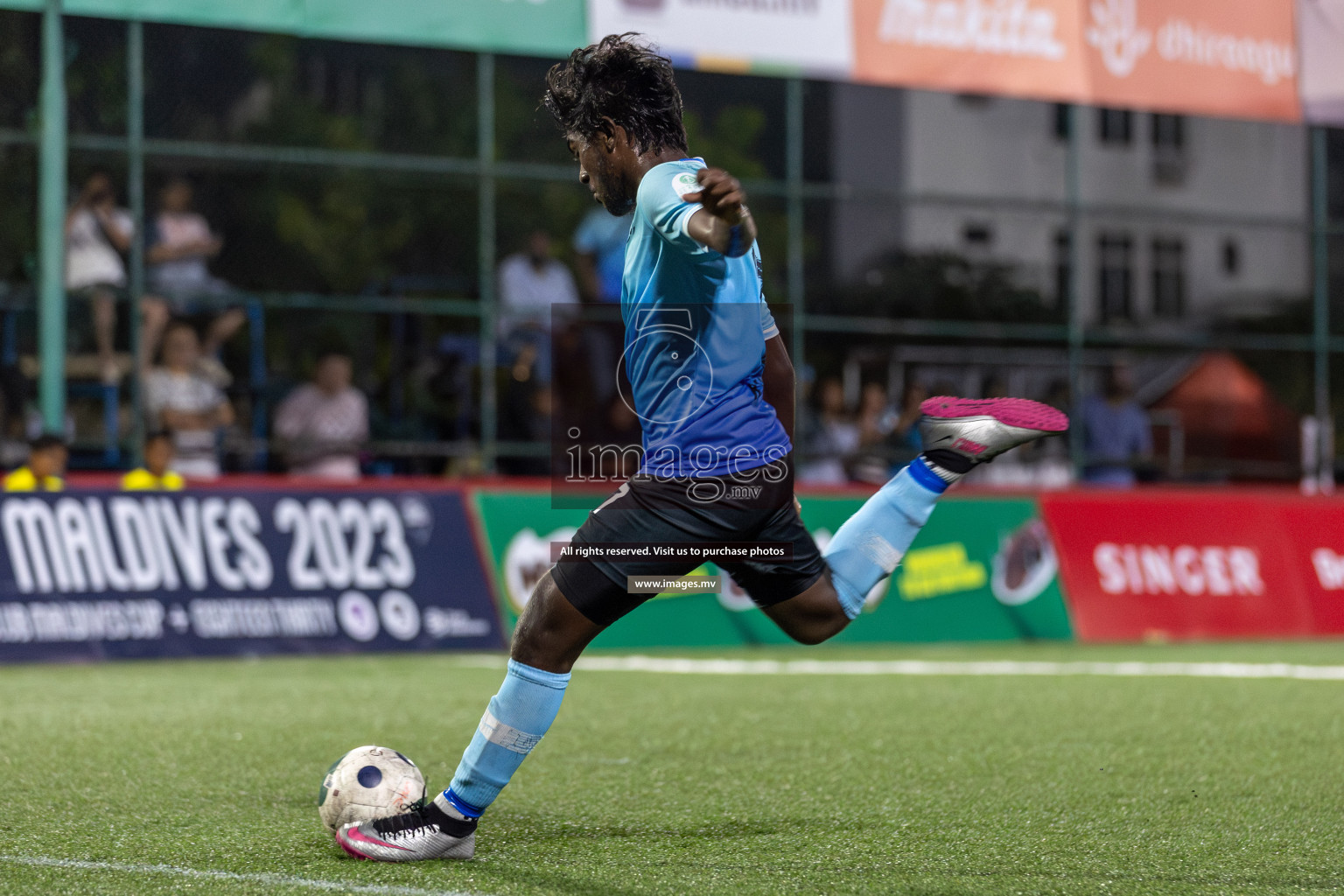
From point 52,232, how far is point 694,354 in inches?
359

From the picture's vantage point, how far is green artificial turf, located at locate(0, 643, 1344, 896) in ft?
15.6

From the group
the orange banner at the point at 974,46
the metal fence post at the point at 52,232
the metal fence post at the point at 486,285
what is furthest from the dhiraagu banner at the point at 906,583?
the orange banner at the point at 974,46

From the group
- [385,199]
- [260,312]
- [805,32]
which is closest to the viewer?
[805,32]

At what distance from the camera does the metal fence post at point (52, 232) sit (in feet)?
40.7

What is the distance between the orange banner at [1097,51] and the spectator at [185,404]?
5.89m

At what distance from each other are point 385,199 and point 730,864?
82.3 ft

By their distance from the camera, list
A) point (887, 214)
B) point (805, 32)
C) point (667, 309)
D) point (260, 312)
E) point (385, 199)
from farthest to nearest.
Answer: point (887, 214), point (385, 199), point (260, 312), point (805, 32), point (667, 309)

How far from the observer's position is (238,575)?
1184cm

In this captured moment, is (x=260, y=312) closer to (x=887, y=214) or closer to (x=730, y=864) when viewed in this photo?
(x=730, y=864)

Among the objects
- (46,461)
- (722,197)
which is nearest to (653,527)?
(722,197)

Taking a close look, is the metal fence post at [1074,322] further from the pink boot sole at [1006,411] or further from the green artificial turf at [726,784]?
the pink boot sole at [1006,411]

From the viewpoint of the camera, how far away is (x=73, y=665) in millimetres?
11344

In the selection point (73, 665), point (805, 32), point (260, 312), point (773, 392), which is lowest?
point (73, 665)

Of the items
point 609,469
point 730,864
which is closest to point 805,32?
point 609,469
